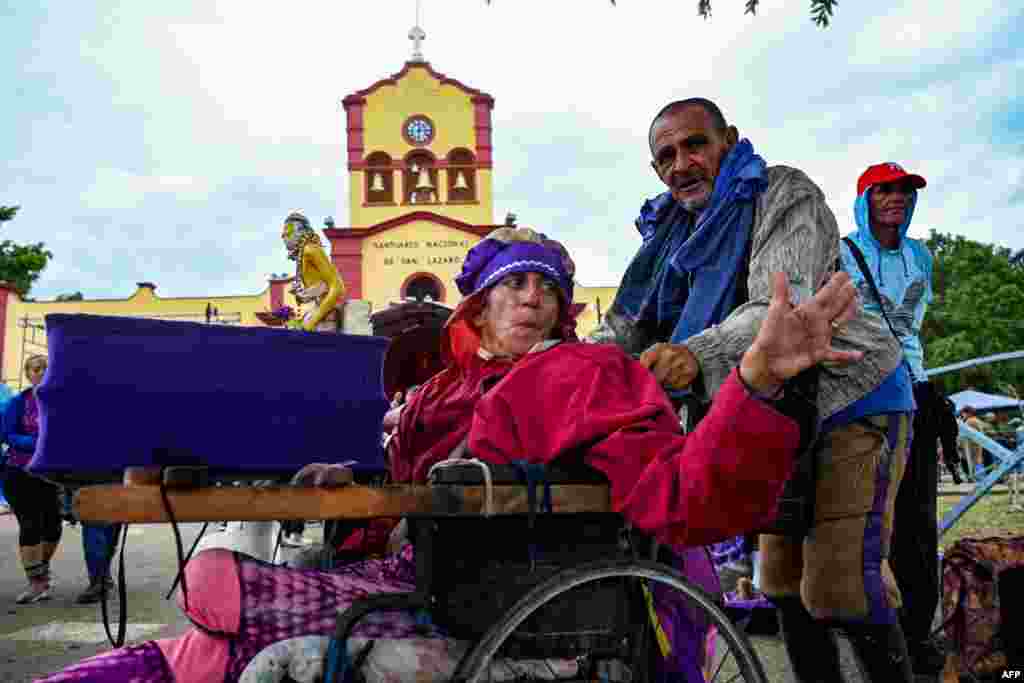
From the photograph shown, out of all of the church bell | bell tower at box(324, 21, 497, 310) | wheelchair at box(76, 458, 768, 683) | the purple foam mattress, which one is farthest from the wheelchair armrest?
the church bell

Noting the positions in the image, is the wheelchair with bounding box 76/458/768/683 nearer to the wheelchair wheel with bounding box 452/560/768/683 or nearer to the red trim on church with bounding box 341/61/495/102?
the wheelchair wheel with bounding box 452/560/768/683

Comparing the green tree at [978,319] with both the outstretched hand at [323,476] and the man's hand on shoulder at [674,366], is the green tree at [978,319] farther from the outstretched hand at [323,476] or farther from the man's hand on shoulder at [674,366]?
the outstretched hand at [323,476]

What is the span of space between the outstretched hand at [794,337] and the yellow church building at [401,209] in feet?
104

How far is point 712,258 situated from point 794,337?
0.94 m

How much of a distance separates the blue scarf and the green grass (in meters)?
5.24

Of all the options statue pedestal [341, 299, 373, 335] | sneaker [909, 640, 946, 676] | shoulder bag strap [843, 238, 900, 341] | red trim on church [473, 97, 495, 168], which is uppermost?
red trim on church [473, 97, 495, 168]

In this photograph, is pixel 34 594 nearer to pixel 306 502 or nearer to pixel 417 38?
pixel 306 502

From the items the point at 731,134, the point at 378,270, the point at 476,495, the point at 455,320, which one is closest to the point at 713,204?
the point at 731,134

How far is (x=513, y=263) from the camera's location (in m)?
2.32

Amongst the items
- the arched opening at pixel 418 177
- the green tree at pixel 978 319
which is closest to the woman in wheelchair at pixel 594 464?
the arched opening at pixel 418 177

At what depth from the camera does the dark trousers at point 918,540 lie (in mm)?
3176

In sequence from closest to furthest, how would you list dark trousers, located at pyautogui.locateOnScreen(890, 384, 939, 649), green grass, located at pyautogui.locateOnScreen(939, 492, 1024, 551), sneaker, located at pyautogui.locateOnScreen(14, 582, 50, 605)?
1. dark trousers, located at pyautogui.locateOnScreen(890, 384, 939, 649)
2. sneaker, located at pyautogui.locateOnScreen(14, 582, 50, 605)
3. green grass, located at pyautogui.locateOnScreen(939, 492, 1024, 551)

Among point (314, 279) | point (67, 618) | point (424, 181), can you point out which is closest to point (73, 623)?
point (67, 618)

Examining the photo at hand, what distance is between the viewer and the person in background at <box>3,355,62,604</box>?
20.1 ft
